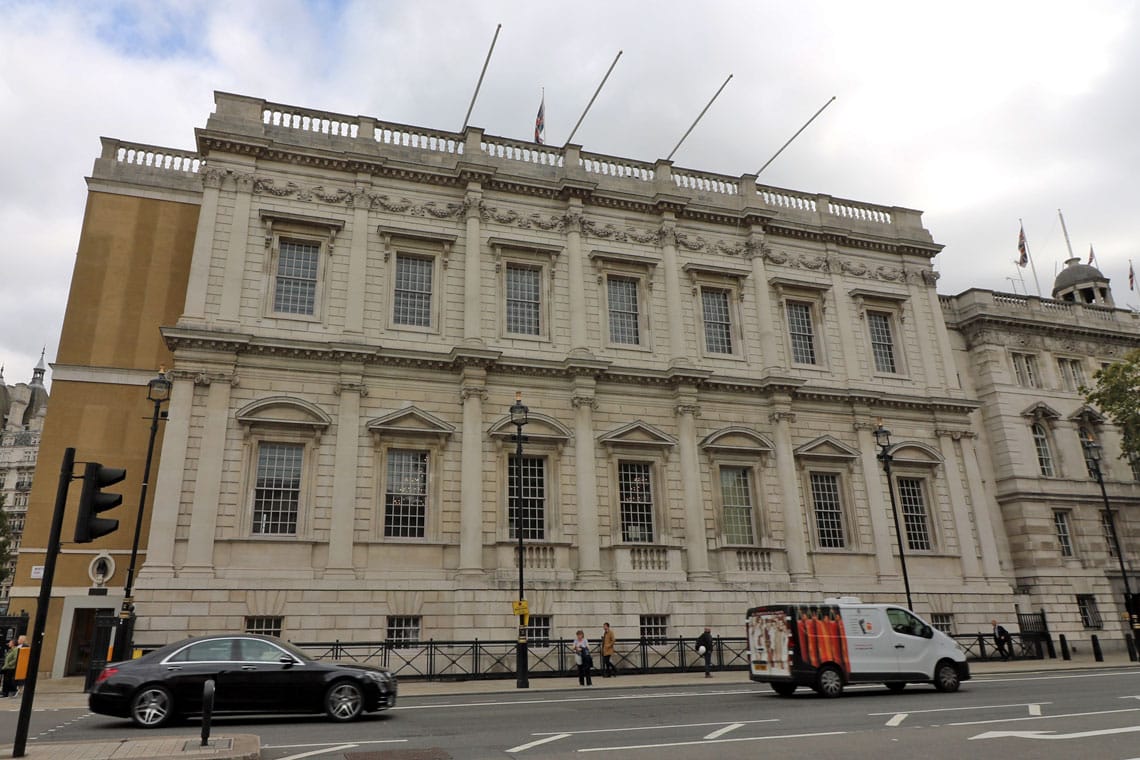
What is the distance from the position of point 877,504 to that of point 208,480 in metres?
23.6

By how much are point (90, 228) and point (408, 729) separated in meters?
24.3

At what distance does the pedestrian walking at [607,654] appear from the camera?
2203cm

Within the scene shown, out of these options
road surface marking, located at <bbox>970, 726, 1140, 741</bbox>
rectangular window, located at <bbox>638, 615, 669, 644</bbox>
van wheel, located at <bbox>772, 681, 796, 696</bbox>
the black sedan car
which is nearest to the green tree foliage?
rectangular window, located at <bbox>638, 615, 669, 644</bbox>

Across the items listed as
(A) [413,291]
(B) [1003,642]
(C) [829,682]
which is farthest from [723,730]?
(B) [1003,642]

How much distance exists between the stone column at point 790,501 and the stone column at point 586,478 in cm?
723

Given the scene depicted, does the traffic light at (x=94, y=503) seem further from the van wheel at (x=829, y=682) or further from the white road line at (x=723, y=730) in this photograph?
the van wheel at (x=829, y=682)

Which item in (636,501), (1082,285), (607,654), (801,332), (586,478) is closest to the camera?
(607,654)

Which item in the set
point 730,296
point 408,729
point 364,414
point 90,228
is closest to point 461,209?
point 364,414

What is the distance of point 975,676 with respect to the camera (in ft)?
71.3

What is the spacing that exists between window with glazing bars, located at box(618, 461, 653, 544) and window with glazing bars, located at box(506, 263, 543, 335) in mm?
6083

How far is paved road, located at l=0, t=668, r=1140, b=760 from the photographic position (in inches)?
366

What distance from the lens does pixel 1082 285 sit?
46125 millimetres

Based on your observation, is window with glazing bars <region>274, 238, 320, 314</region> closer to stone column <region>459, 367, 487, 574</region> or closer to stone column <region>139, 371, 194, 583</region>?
stone column <region>139, 371, 194, 583</region>

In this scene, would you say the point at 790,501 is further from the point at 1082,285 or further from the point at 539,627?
the point at 1082,285
